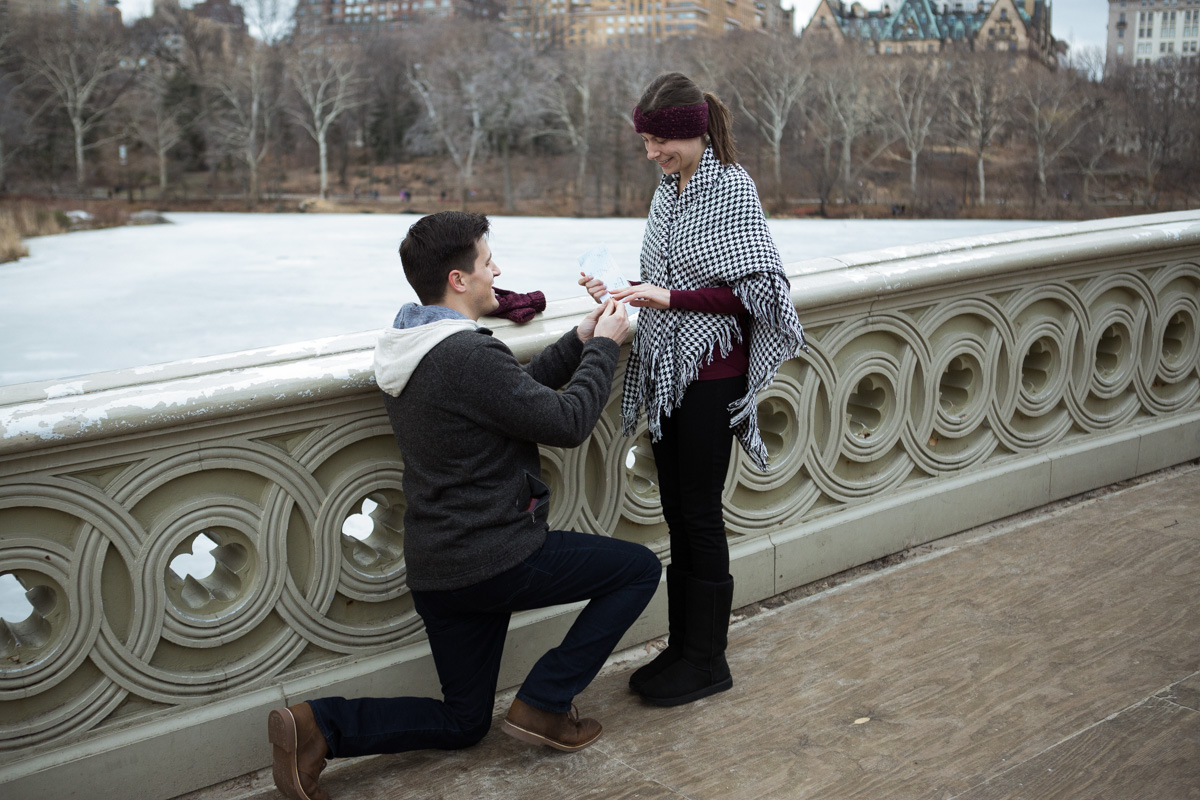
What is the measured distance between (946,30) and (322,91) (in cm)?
3488

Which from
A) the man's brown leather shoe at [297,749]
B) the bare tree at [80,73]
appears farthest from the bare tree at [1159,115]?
the bare tree at [80,73]

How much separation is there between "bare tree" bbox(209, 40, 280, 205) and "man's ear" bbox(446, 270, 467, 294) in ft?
198

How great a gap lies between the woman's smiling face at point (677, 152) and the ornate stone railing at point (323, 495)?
446 mm

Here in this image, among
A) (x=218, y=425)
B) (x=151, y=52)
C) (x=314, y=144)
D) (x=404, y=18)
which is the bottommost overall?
(x=218, y=425)

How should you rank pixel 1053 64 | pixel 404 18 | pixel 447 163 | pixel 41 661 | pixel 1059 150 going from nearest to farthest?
pixel 41 661
pixel 1059 150
pixel 1053 64
pixel 447 163
pixel 404 18

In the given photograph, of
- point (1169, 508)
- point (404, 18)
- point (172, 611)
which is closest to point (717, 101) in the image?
point (172, 611)

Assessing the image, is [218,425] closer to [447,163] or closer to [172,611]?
[172,611]

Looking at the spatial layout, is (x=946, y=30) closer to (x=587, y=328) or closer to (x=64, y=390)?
(x=587, y=328)

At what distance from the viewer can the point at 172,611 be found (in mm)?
A: 2143

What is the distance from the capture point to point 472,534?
2.03m

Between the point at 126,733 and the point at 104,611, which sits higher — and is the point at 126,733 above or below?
below

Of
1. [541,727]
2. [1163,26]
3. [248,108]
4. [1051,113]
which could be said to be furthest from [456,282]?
[248,108]

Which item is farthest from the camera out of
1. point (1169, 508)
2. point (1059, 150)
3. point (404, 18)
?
point (404, 18)

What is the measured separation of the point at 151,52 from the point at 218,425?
6854cm
